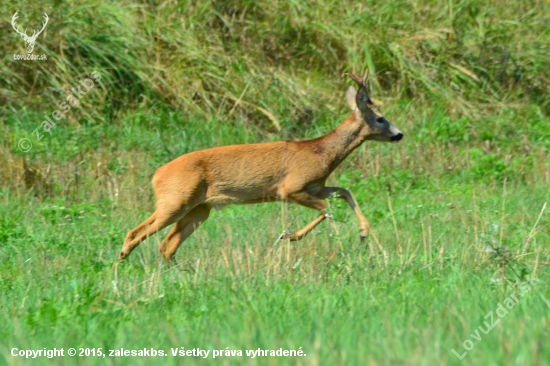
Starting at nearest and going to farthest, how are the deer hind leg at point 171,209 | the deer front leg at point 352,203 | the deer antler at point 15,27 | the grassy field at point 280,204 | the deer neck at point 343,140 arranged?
the grassy field at point 280,204
the deer front leg at point 352,203
the deer hind leg at point 171,209
the deer neck at point 343,140
the deer antler at point 15,27

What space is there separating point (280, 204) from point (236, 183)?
183 centimetres

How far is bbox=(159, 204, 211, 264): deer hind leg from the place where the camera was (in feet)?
26.2

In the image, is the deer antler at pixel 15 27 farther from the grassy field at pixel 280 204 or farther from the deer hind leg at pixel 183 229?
the deer hind leg at pixel 183 229

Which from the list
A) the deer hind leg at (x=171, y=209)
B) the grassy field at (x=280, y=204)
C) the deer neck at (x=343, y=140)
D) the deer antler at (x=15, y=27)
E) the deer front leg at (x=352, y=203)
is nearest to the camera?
the grassy field at (x=280, y=204)

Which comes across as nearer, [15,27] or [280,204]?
[280,204]

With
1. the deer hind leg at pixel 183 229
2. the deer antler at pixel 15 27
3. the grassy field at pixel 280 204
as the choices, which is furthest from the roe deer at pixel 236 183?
the deer antler at pixel 15 27

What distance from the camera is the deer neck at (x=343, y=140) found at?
8844 mm

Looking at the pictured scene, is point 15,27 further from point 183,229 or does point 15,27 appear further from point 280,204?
point 183,229

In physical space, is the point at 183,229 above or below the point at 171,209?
below

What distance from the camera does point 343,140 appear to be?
8.98m

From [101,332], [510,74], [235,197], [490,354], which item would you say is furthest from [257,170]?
[510,74]

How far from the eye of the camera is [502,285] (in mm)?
5406

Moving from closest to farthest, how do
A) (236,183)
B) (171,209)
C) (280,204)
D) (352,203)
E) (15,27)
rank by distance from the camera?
(171,209) < (352,203) < (236,183) < (280,204) < (15,27)

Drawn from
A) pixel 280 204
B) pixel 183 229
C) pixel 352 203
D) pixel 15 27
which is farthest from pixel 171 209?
pixel 15 27
